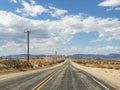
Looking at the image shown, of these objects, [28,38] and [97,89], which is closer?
[97,89]

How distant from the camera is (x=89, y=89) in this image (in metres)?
16.0

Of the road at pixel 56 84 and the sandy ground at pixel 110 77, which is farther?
the sandy ground at pixel 110 77

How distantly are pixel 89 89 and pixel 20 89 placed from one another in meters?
4.29

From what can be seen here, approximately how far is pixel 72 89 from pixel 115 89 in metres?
2.75

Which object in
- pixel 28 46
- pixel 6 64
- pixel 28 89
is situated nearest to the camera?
pixel 28 89

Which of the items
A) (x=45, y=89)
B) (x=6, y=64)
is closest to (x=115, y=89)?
(x=45, y=89)

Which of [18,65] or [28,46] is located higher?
[28,46]

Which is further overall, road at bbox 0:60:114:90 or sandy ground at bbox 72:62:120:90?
sandy ground at bbox 72:62:120:90

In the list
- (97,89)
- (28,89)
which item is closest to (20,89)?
(28,89)

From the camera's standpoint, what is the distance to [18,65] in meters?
56.0

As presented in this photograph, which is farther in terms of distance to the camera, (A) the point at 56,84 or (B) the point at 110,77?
(B) the point at 110,77

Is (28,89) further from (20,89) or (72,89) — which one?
(72,89)

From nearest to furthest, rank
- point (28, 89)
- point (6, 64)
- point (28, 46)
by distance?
point (28, 89) → point (6, 64) → point (28, 46)

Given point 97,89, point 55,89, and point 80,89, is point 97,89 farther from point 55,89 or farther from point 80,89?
point 55,89
